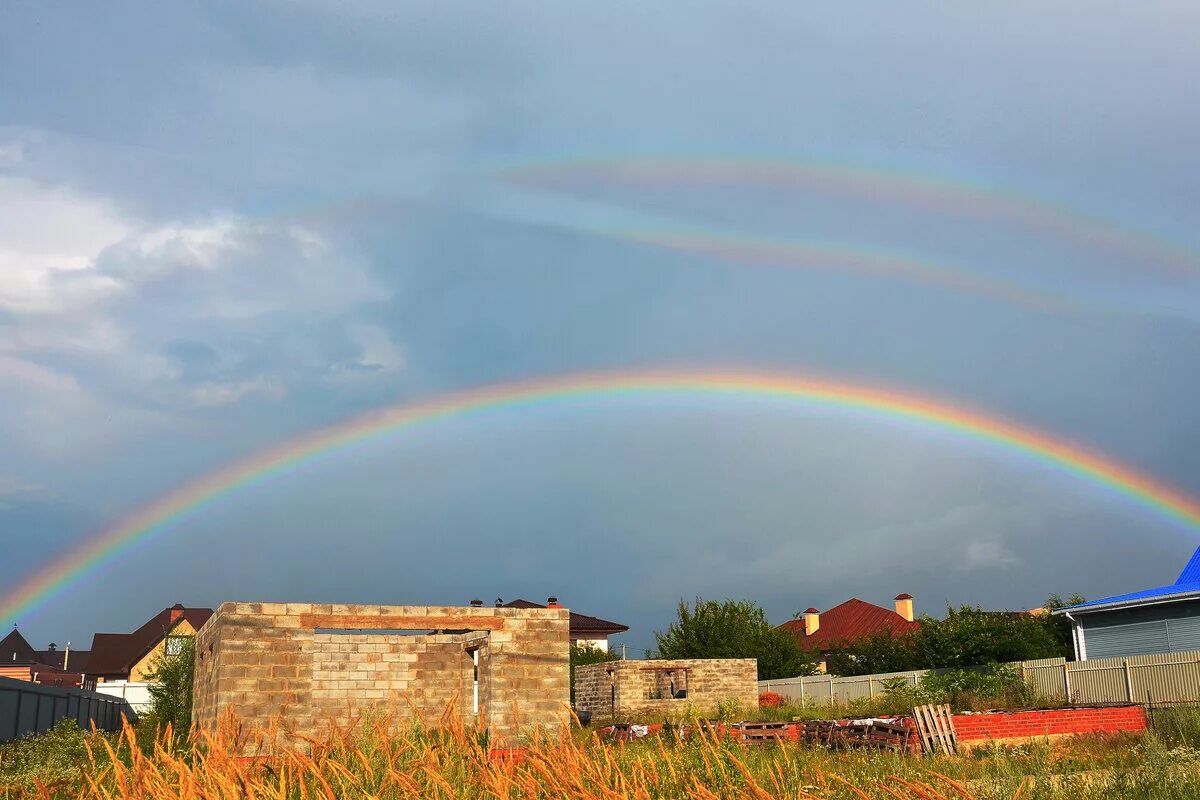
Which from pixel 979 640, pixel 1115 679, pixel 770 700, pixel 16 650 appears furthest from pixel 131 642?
pixel 1115 679

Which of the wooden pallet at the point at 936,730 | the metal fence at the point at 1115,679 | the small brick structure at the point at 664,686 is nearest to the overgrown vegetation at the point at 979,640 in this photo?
the metal fence at the point at 1115,679

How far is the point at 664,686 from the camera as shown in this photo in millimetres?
31891

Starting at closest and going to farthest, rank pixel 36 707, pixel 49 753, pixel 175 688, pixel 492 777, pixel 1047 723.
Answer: pixel 492 777
pixel 49 753
pixel 1047 723
pixel 36 707
pixel 175 688

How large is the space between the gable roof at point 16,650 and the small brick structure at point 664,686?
266 feet

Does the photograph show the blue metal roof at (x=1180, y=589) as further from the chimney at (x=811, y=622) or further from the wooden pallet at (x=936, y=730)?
the chimney at (x=811, y=622)

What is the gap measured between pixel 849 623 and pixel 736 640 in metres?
17.6

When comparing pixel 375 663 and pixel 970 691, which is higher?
pixel 375 663

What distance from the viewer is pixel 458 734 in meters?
6.44

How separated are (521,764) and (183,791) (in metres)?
2.04

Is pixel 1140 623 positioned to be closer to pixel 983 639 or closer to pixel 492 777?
pixel 983 639

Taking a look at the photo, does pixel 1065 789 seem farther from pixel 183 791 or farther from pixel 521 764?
pixel 183 791

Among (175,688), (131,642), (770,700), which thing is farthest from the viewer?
(131,642)

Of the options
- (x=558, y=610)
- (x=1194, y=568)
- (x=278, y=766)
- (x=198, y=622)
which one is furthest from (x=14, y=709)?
(x=198, y=622)

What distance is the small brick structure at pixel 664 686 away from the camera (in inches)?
1224
